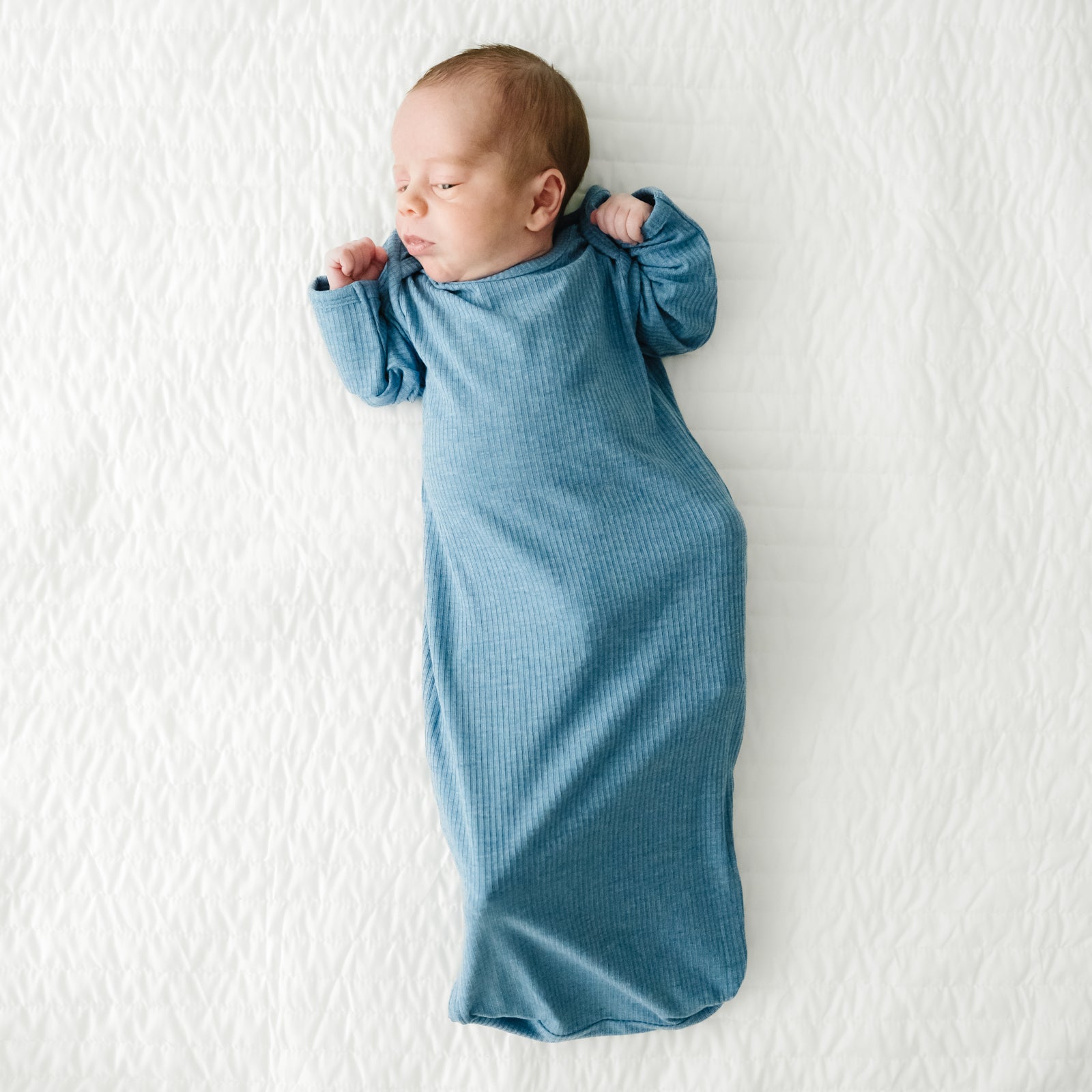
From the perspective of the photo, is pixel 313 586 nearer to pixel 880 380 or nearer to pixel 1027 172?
pixel 880 380

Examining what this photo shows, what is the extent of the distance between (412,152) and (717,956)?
2.99 ft

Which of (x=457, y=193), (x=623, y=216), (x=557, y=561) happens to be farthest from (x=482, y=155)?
(x=557, y=561)

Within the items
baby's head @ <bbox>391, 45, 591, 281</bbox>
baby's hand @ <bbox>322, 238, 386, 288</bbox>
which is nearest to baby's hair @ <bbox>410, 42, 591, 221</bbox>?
baby's head @ <bbox>391, 45, 591, 281</bbox>

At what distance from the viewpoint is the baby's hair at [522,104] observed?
89 cm

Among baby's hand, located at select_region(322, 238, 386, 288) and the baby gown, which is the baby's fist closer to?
the baby gown

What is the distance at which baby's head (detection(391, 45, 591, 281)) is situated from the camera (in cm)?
89

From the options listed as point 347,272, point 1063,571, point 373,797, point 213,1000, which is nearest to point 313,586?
point 373,797

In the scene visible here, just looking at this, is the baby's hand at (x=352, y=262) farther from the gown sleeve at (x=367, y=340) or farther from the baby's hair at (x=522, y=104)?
the baby's hair at (x=522, y=104)

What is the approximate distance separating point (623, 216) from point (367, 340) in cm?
30

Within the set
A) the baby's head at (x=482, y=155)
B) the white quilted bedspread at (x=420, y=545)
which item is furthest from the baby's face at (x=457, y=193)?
the white quilted bedspread at (x=420, y=545)

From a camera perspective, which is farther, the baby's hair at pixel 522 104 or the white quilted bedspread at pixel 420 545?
the white quilted bedspread at pixel 420 545

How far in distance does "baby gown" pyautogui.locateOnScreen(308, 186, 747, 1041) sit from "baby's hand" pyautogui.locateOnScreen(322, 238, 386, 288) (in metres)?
0.02

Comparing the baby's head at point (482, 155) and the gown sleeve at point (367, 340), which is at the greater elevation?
the baby's head at point (482, 155)

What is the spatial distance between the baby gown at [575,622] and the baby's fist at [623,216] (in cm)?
1
